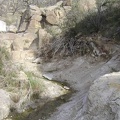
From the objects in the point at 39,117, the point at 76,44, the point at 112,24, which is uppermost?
the point at 112,24

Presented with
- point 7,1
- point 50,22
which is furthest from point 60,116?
point 7,1

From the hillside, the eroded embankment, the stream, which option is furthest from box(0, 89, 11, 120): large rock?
the eroded embankment

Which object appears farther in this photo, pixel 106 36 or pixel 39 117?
pixel 106 36

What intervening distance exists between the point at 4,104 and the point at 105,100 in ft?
8.68

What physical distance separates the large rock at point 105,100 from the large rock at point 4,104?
2.04 meters

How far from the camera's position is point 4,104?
20.1 feet

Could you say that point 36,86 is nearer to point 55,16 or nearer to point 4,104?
point 4,104

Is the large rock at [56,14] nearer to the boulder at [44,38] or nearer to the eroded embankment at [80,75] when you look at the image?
the boulder at [44,38]

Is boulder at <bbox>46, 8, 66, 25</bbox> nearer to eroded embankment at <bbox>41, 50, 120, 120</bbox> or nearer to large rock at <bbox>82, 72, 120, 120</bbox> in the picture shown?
eroded embankment at <bbox>41, 50, 120, 120</bbox>

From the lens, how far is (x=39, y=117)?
581 centimetres

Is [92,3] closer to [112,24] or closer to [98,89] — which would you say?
[112,24]

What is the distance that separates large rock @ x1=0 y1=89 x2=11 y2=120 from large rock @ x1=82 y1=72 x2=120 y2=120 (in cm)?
204

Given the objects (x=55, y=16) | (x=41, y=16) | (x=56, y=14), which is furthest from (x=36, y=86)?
(x=41, y=16)

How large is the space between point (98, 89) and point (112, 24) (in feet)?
A: 16.6
